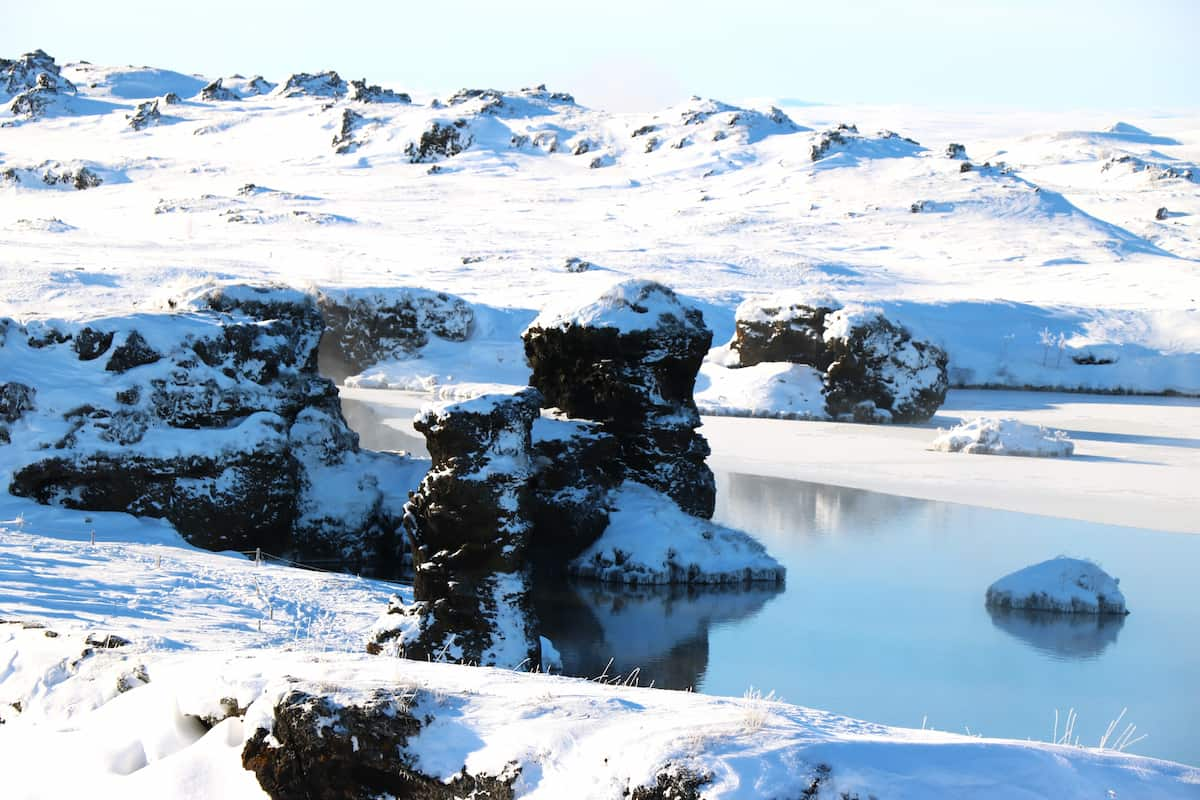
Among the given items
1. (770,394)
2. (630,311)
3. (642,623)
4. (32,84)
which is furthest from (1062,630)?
(32,84)

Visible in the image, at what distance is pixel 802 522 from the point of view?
28.0 meters

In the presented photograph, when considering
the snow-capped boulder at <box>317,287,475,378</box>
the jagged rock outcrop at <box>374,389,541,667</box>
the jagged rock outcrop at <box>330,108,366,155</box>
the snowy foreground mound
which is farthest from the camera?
the jagged rock outcrop at <box>330,108,366,155</box>

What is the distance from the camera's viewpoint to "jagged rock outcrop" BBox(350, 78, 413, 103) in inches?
4744

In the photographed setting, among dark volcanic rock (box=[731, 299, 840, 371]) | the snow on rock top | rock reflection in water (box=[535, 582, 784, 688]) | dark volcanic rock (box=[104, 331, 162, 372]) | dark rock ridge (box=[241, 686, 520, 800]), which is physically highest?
the snow on rock top

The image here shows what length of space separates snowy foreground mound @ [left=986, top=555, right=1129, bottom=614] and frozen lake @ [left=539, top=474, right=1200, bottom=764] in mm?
364

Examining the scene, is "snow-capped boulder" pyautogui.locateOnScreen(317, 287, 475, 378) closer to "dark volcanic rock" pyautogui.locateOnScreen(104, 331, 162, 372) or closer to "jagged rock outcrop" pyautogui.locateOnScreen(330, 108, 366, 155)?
"dark volcanic rock" pyautogui.locateOnScreen(104, 331, 162, 372)

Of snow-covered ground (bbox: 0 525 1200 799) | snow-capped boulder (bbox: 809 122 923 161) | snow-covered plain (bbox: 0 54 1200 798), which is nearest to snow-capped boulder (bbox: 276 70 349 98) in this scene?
snow-covered plain (bbox: 0 54 1200 798)

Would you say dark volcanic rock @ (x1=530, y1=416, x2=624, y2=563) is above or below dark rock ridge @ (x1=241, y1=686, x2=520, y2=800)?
below

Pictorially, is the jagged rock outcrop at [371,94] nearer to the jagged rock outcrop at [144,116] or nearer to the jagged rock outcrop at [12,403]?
the jagged rock outcrop at [144,116]

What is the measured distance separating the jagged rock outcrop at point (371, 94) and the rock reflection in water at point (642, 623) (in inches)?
3975

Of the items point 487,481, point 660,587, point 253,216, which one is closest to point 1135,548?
point 660,587

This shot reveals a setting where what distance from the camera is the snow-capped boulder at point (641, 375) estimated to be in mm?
25688

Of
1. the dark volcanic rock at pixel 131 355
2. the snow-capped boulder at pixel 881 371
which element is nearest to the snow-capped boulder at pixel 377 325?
the snow-capped boulder at pixel 881 371

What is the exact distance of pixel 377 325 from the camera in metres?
50.5
